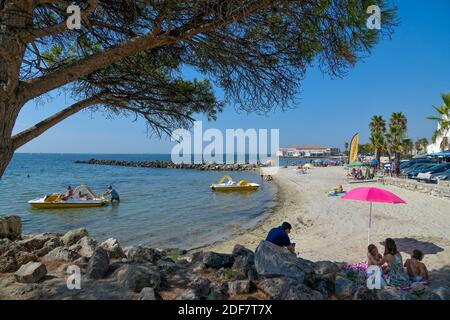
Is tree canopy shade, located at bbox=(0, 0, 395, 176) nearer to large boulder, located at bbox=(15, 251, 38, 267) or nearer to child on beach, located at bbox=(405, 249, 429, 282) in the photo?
large boulder, located at bbox=(15, 251, 38, 267)

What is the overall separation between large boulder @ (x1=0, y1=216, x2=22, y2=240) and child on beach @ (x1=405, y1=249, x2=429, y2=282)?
815cm

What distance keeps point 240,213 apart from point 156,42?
13691 millimetres

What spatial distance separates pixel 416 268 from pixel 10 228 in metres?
8.40

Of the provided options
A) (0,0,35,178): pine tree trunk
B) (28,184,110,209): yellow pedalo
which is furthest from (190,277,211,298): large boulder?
(28,184,110,209): yellow pedalo

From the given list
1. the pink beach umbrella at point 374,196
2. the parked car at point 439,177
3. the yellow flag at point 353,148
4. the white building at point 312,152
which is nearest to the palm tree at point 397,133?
the yellow flag at point 353,148

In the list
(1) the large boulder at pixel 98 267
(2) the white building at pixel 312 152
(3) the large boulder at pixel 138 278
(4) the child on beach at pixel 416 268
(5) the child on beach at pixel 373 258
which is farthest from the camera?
(2) the white building at pixel 312 152

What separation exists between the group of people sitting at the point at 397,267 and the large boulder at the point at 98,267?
181 inches

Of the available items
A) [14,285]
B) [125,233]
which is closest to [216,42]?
[14,285]

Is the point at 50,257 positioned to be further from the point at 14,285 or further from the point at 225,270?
the point at 225,270

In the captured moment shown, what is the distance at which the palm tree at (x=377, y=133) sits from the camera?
40.0 m

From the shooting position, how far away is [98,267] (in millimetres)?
4012

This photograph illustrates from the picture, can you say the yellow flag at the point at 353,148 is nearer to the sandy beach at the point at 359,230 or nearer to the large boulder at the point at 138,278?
the sandy beach at the point at 359,230

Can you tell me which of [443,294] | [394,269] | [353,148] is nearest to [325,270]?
[443,294]
